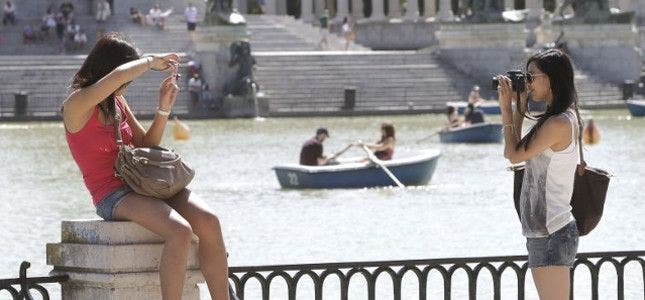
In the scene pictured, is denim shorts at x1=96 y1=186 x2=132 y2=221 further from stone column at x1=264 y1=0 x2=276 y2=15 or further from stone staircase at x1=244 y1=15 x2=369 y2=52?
stone column at x1=264 y1=0 x2=276 y2=15

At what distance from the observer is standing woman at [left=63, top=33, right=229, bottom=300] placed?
1090cm

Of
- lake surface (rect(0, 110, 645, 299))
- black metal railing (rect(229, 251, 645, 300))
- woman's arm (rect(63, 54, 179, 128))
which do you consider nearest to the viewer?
woman's arm (rect(63, 54, 179, 128))

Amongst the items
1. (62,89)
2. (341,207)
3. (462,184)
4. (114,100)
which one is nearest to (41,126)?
(62,89)

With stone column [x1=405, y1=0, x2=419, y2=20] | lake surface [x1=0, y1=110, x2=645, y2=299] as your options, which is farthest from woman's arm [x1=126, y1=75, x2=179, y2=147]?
stone column [x1=405, y1=0, x2=419, y2=20]

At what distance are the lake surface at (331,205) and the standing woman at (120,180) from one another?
9.65m

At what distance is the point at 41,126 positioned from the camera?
193ft

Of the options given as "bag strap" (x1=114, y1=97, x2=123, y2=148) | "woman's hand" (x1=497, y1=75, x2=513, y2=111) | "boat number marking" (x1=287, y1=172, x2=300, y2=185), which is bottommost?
"boat number marking" (x1=287, y1=172, x2=300, y2=185)

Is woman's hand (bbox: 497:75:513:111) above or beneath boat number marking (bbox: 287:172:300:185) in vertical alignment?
above

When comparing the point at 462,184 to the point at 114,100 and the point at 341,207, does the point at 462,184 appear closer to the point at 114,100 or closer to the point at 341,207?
the point at 341,207

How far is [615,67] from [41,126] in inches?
877

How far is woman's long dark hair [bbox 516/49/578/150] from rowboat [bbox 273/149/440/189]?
2429 cm

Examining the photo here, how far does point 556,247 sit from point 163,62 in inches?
92.5

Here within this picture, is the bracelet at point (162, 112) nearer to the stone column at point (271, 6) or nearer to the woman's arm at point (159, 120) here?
the woman's arm at point (159, 120)

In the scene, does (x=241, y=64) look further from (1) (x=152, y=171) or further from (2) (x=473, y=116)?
(1) (x=152, y=171)
